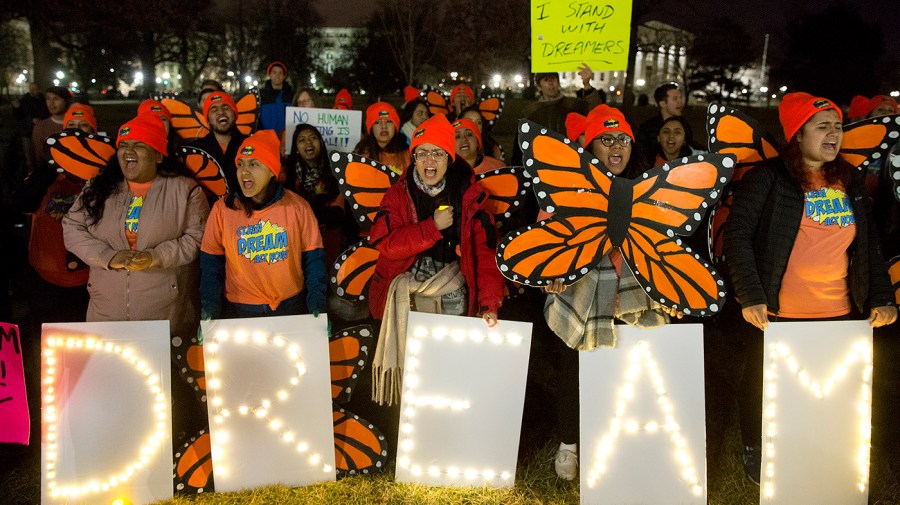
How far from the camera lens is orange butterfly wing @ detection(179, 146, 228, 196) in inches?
152

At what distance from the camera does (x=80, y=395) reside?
3033 mm

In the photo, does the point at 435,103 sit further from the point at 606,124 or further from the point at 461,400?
the point at 461,400

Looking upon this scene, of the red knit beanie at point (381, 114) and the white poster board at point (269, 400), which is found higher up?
the red knit beanie at point (381, 114)

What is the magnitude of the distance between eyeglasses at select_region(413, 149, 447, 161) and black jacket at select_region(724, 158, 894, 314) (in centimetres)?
140

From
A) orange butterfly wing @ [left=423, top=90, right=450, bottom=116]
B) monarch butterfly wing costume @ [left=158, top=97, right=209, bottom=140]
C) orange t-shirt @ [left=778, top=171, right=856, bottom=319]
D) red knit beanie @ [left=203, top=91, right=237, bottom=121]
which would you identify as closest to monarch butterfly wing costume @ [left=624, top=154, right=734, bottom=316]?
orange t-shirt @ [left=778, top=171, right=856, bottom=319]

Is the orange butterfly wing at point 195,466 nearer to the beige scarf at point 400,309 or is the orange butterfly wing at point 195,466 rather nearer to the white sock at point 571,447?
the beige scarf at point 400,309

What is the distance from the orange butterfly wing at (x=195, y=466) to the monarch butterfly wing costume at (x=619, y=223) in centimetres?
177

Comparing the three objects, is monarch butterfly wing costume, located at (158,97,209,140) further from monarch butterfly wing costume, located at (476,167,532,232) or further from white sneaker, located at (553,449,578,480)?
white sneaker, located at (553,449,578,480)

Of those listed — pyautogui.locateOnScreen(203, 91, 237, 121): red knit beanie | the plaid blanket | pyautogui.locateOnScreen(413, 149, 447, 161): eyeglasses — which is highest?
pyautogui.locateOnScreen(203, 91, 237, 121): red knit beanie

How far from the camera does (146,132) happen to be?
335cm

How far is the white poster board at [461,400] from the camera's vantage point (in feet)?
10.2

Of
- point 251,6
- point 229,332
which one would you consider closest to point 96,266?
point 229,332

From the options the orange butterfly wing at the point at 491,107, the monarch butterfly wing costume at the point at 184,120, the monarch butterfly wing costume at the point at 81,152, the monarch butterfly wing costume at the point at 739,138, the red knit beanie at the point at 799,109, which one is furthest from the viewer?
the orange butterfly wing at the point at 491,107

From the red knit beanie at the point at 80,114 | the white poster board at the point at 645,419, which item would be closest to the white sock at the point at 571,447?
the white poster board at the point at 645,419
